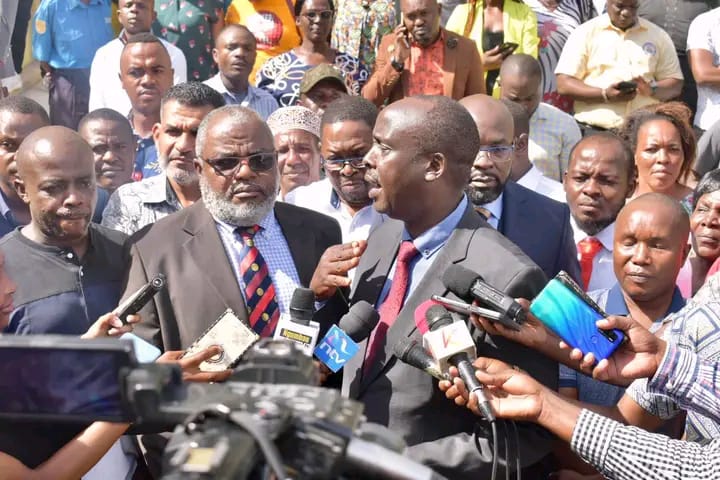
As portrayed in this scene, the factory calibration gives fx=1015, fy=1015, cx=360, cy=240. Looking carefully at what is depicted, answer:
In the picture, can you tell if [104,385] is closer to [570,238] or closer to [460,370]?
[460,370]

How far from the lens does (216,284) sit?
4281 mm

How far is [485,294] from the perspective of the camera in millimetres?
3236

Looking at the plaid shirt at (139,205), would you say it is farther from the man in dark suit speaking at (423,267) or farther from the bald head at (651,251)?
the bald head at (651,251)

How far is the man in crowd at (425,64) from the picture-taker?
792 centimetres

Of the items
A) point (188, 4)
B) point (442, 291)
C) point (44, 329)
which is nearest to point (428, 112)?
point (442, 291)

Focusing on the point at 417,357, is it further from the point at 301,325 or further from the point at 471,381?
the point at 301,325

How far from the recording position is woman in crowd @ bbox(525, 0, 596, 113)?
9.10 m

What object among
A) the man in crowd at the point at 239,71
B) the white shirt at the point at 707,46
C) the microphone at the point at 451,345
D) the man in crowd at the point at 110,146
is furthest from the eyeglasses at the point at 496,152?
the white shirt at the point at 707,46

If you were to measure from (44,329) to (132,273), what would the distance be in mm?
440

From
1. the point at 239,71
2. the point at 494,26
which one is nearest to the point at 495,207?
the point at 239,71

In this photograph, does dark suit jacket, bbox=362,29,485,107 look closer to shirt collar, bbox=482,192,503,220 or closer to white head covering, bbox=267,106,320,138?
white head covering, bbox=267,106,320,138

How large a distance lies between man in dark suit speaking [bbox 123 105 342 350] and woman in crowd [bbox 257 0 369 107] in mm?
3642

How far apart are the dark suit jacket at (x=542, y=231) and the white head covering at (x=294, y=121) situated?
1.96 metres

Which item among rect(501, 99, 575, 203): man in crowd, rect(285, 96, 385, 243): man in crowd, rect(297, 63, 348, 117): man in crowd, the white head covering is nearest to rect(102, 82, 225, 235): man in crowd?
the white head covering
